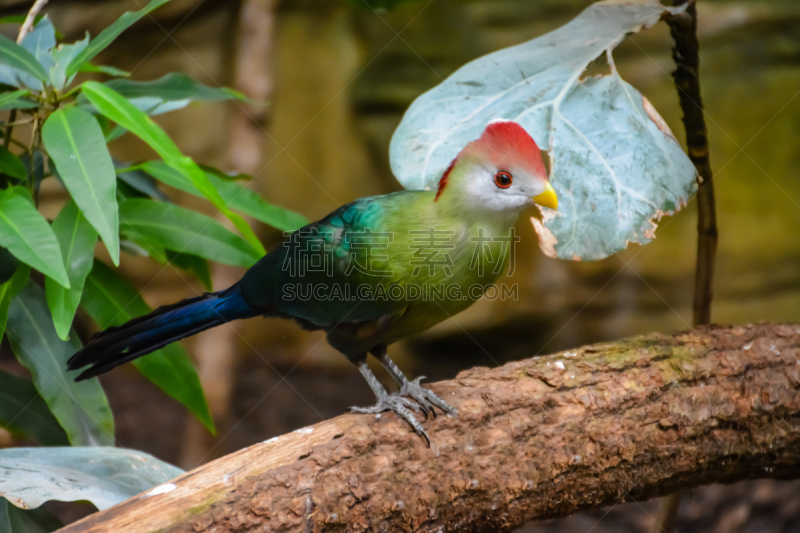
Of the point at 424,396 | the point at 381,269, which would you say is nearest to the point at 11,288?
the point at 381,269

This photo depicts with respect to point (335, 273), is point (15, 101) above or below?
above

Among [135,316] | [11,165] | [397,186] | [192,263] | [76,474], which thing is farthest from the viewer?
[397,186]

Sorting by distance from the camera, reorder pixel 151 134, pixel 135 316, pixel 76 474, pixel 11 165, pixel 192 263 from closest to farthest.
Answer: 1. pixel 76 474
2. pixel 151 134
3. pixel 11 165
4. pixel 135 316
5. pixel 192 263

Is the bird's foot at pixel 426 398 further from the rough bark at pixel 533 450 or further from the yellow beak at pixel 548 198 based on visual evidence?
the yellow beak at pixel 548 198

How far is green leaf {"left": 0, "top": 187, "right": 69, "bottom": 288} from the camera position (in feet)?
4.15

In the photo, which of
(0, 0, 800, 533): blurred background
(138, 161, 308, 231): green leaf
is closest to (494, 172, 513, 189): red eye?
(138, 161, 308, 231): green leaf

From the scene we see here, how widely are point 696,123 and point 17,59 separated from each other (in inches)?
64.7

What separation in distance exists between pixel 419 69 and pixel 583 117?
2405mm

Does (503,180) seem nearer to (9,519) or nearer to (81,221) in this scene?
(81,221)

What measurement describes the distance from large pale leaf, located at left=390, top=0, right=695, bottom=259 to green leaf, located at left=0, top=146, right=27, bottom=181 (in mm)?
989

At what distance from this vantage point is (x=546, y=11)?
3.29m

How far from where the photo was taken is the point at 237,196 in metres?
1.70

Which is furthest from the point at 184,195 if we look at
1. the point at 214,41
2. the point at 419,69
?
the point at 419,69

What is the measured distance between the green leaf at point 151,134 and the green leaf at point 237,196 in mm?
297
